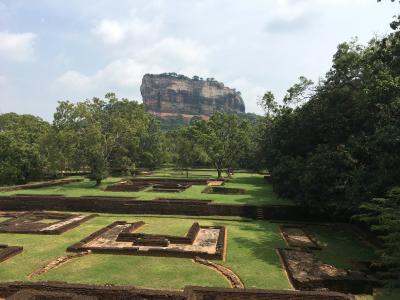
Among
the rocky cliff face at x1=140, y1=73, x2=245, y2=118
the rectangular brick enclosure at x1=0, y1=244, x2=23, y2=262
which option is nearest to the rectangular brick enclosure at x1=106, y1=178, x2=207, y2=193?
the rectangular brick enclosure at x1=0, y1=244, x2=23, y2=262

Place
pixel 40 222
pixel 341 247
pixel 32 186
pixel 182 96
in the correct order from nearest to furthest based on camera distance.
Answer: pixel 341 247, pixel 40 222, pixel 32 186, pixel 182 96

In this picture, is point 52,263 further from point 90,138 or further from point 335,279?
point 90,138

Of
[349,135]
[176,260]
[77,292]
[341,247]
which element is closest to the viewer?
[77,292]

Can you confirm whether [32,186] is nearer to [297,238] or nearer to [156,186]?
[156,186]

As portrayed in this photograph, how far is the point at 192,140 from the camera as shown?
42.1 metres

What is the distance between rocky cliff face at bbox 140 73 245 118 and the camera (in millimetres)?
153625

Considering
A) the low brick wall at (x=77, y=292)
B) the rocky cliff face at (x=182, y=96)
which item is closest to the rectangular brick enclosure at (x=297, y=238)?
the low brick wall at (x=77, y=292)

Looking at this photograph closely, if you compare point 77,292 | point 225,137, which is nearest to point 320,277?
point 77,292

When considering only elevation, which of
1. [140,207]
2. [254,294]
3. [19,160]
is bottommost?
[254,294]

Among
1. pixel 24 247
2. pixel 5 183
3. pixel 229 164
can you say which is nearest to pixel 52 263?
pixel 24 247

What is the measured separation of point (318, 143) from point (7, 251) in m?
17.4

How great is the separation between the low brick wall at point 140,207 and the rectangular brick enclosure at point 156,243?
373 centimetres

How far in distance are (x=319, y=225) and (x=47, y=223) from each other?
1396cm

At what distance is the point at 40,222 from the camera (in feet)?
60.7
